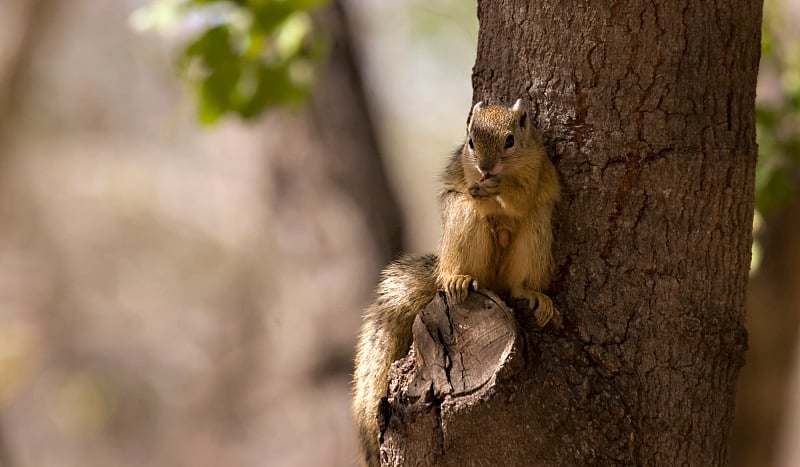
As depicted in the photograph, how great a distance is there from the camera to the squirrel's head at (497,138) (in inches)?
96.2

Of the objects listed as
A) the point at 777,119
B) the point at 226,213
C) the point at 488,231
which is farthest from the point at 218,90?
the point at 226,213

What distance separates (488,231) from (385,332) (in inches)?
18.9

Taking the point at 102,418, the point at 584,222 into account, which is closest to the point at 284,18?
the point at 584,222

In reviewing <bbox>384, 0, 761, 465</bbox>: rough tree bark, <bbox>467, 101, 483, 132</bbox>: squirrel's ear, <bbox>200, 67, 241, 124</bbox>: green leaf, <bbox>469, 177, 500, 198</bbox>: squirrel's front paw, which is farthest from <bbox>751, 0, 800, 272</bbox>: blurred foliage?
<bbox>200, 67, 241, 124</bbox>: green leaf

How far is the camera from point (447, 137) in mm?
18078

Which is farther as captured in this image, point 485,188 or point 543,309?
point 485,188

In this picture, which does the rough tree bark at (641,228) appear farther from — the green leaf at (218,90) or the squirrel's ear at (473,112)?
the green leaf at (218,90)

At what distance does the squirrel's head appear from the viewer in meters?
2.44

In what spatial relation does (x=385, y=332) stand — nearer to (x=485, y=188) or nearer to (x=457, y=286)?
(x=457, y=286)

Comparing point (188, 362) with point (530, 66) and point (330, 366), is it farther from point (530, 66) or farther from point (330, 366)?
point (530, 66)

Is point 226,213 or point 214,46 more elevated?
point 214,46

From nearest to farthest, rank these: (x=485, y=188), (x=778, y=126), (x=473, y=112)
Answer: (x=485, y=188) → (x=473, y=112) → (x=778, y=126)

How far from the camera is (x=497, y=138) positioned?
2426 millimetres

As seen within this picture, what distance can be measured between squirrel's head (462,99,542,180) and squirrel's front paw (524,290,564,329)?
1.13 feet
